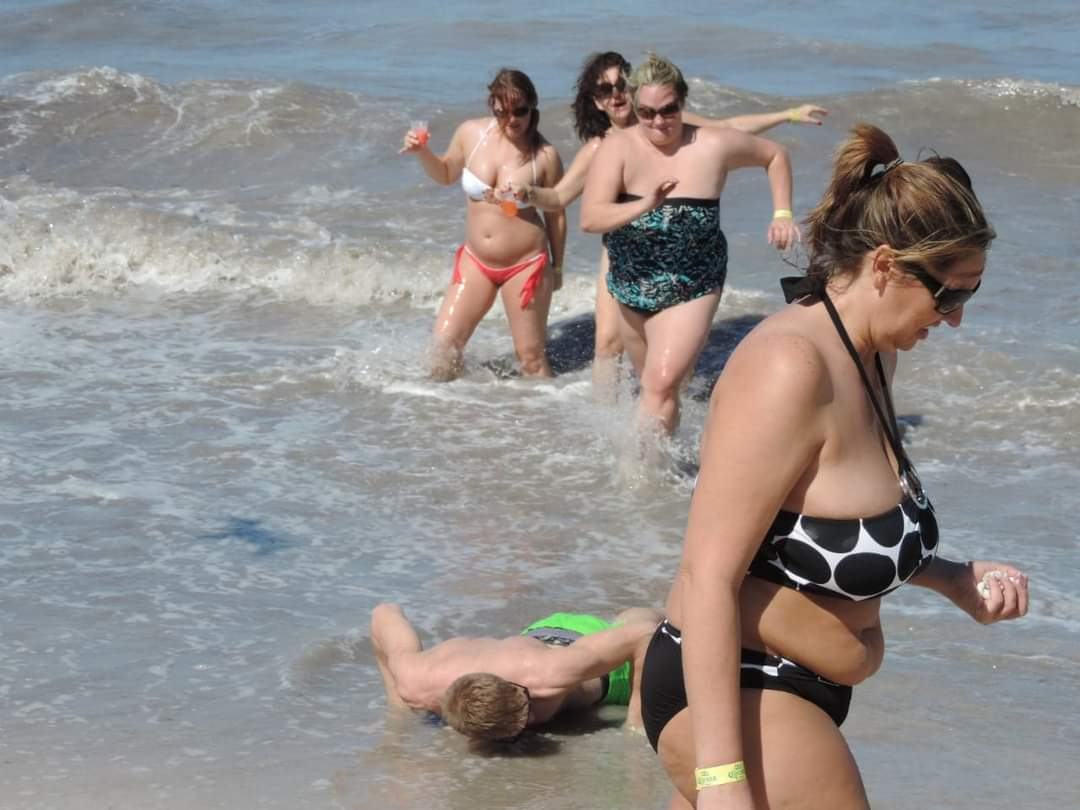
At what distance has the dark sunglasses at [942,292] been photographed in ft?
7.84

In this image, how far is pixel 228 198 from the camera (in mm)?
13930

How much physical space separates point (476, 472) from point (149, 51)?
1486 cm

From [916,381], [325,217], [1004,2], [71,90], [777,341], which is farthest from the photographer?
[1004,2]

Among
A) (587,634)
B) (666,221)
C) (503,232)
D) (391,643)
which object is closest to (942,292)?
(587,634)

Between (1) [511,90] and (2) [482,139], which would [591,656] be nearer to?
(1) [511,90]

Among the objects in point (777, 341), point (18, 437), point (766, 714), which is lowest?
point (18, 437)

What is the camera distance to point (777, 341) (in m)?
2.33

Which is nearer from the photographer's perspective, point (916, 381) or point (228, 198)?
point (916, 381)

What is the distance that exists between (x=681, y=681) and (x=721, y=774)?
0.70 ft

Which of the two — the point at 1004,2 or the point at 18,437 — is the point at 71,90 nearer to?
the point at 18,437

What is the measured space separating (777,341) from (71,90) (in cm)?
1602

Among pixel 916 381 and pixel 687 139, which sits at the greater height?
pixel 687 139

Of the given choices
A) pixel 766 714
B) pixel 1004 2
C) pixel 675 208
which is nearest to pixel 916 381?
pixel 675 208

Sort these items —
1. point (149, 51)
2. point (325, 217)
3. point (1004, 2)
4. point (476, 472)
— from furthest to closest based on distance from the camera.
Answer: point (1004, 2)
point (149, 51)
point (325, 217)
point (476, 472)
